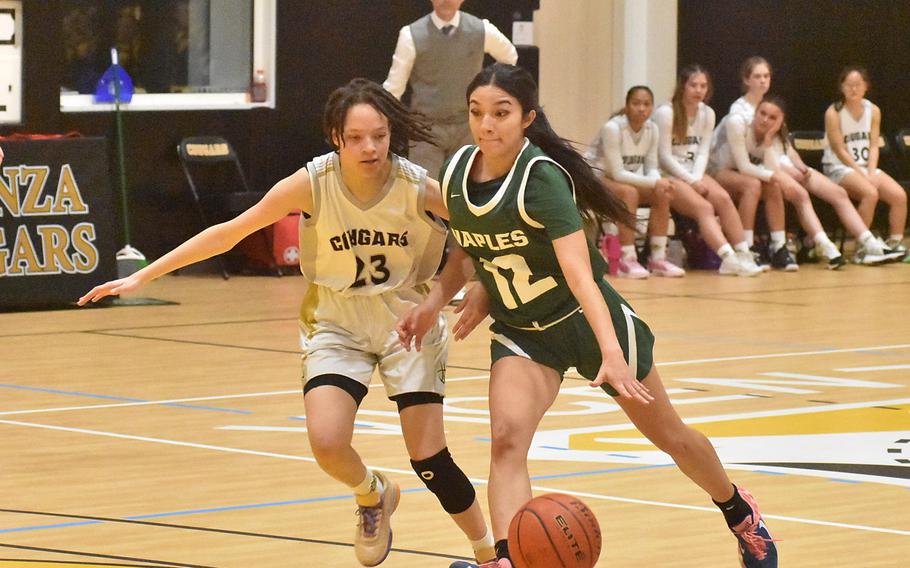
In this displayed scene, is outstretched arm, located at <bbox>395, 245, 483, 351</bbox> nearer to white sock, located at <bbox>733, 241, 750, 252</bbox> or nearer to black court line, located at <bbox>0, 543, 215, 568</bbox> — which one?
black court line, located at <bbox>0, 543, 215, 568</bbox>

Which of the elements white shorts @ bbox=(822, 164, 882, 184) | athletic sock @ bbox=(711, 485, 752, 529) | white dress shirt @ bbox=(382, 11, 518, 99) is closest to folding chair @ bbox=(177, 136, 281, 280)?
white dress shirt @ bbox=(382, 11, 518, 99)

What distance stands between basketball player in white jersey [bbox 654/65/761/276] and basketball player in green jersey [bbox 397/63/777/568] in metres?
9.18

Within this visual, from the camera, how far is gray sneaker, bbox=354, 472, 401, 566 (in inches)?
188

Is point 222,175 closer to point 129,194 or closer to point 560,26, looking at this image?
point 129,194

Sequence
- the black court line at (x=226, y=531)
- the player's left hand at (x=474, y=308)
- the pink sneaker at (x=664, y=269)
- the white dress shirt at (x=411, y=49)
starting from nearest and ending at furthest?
the player's left hand at (x=474, y=308)
the black court line at (x=226, y=531)
the white dress shirt at (x=411, y=49)
the pink sneaker at (x=664, y=269)

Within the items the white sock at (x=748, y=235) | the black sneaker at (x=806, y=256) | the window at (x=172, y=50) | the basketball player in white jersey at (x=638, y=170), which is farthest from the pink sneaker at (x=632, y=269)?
the window at (x=172, y=50)

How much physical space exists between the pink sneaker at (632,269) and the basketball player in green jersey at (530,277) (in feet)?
29.1

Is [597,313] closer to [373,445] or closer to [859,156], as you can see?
[373,445]

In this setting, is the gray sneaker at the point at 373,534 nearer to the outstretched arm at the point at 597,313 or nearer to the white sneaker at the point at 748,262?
the outstretched arm at the point at 597,313

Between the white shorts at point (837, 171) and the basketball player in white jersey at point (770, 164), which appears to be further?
the white shorts at point (837, 171)

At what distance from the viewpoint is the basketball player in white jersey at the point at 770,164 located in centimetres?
1412

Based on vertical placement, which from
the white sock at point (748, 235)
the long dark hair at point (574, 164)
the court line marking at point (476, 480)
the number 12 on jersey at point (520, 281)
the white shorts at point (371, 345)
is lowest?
the court line marking at point (476, 480)

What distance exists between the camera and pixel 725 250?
1365 centimetres

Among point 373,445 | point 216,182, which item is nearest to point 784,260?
point 216,182
